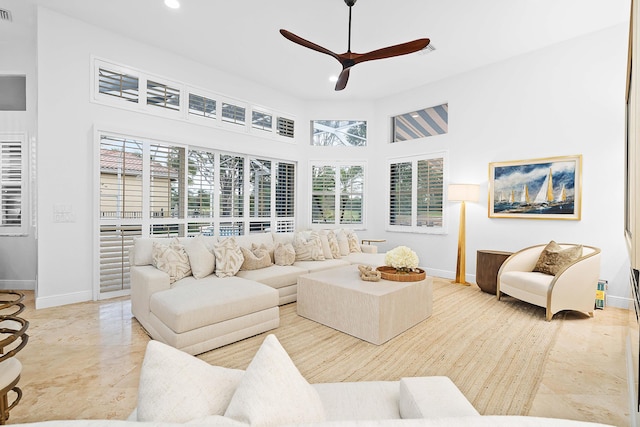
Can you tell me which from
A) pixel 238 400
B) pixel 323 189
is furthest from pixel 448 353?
pixel 323 189

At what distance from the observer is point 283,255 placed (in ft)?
13.3

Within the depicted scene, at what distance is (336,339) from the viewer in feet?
9.07

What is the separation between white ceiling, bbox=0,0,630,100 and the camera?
337cm

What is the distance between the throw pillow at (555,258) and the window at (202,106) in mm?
5130

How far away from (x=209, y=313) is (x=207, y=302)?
89mm

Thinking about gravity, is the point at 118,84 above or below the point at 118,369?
above

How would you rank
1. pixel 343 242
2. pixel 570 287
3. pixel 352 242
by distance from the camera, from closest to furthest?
pixel 570 287
pixel 343 242
pixel 352 242

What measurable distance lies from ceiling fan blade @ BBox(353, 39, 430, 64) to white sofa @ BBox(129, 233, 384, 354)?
243 centimetres

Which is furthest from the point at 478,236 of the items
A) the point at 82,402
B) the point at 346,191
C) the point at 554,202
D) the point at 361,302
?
the point at 82,402

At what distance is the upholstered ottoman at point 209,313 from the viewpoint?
7.79ft

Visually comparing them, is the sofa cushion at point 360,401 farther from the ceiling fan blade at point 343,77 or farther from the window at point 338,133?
the window at point 338,133

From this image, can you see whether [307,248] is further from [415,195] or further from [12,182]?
[12,182]

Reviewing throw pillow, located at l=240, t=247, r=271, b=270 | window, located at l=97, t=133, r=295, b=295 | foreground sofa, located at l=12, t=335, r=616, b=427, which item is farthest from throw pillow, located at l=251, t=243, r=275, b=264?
foreground sofa, located at l=12, t=335, r=616, b=427

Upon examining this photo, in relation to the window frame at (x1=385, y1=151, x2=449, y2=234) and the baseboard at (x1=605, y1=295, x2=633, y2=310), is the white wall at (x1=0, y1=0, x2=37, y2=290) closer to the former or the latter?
the window frame at (x1=385, y1=151, x2=449, y2=234)
